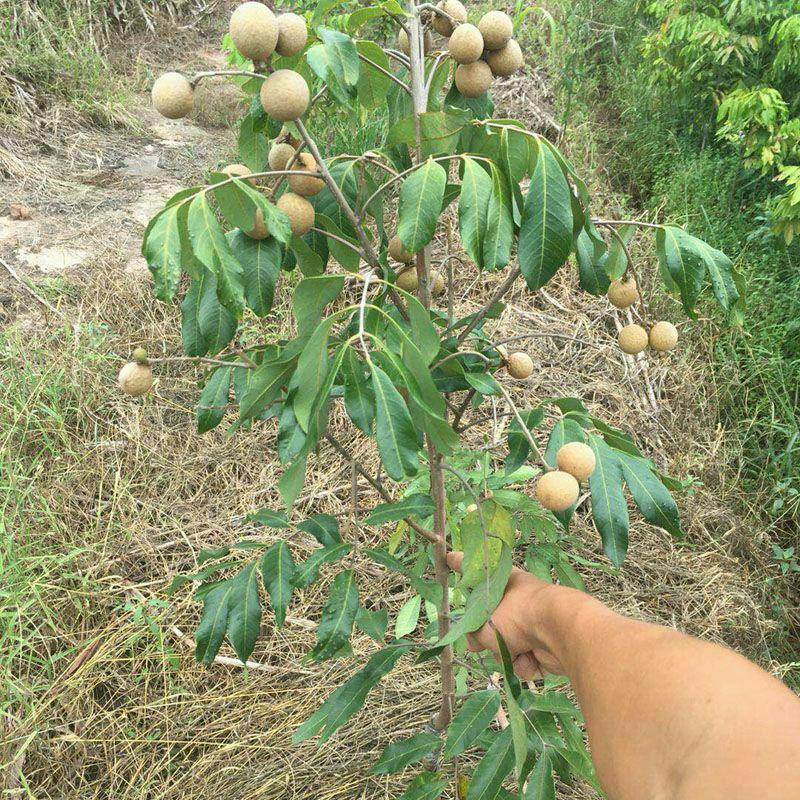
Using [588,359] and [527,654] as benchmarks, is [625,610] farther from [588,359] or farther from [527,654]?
A: [527,654]

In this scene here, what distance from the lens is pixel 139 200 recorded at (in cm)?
339

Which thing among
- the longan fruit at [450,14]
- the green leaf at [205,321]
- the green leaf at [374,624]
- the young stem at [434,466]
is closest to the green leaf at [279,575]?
the green leaf at [374,624]

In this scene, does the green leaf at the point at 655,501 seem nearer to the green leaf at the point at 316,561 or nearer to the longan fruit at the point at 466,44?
the green leaf at the point at 316,561

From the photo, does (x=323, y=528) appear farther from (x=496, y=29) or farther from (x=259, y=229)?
(x=496, y=29)

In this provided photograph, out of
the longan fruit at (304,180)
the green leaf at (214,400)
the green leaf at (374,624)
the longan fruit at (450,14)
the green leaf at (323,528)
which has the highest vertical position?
the longan fruit at (450,14)

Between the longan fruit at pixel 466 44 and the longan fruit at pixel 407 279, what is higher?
the longan fruit at pixel 466 44

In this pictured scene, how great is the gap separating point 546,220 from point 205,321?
0.45m

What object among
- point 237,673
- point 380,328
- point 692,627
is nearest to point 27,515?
point 237,673

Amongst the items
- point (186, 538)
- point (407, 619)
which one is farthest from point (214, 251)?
point (186, 538)

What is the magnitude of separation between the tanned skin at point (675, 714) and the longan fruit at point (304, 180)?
1.99 ft

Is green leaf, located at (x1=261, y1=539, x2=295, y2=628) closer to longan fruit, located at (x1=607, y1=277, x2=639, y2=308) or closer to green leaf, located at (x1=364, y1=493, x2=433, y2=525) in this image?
green leaf, located at (x1=364, y1=493, x2=433, y2=525)

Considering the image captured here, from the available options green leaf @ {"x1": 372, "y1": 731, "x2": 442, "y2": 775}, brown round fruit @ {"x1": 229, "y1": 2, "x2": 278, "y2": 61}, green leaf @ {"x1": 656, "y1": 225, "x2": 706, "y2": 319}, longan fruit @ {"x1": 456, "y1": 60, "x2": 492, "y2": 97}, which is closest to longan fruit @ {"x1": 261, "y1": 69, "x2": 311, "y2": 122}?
brown round fruit @ {"x1": 229, "y1": 2, "x2": 278, "y2": 61}

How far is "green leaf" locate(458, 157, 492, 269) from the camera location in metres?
0.75

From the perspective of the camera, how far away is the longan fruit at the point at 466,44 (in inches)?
32.2
